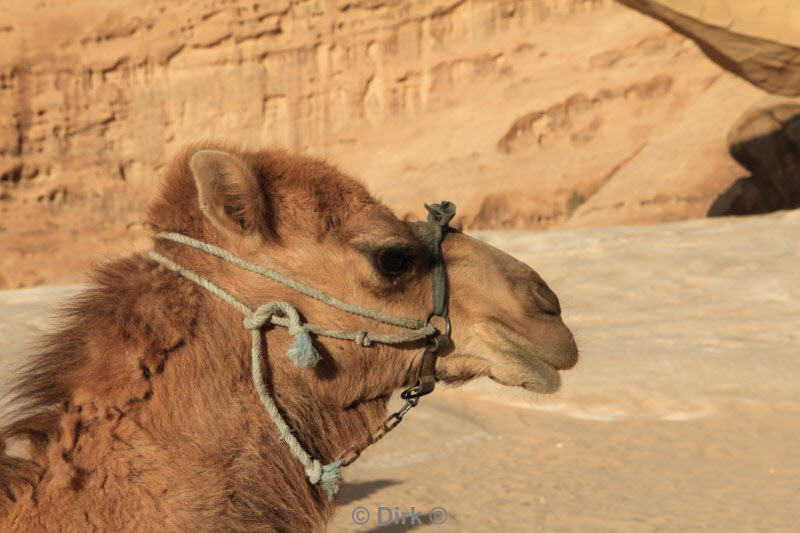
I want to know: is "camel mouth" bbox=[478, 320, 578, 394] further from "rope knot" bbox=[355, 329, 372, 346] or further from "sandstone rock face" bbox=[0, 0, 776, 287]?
"sandstone rock face" bbox=[0, 0, 776, 287]

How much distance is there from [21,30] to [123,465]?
29.8m

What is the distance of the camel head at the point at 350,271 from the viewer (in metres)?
2.39

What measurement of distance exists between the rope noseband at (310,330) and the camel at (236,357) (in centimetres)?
2

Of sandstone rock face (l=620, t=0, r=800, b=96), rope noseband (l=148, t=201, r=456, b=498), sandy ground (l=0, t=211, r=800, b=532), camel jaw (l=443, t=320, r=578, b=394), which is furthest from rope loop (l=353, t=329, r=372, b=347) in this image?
sandstone rock face (l=620, t=0, r=800, b=96)

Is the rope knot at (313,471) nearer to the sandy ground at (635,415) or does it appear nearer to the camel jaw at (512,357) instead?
the camel jaw at (512,357)

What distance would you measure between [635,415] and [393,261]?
5.63 metres

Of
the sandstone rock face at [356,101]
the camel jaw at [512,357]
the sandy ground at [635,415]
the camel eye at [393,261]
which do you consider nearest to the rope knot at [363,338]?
the camel eye at [393,261]

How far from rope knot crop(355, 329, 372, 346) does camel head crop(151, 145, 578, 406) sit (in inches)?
0.8

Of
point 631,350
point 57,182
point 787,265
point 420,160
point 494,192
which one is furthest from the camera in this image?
point 57,182

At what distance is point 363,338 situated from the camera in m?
2.51

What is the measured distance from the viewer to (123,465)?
2.13 meters

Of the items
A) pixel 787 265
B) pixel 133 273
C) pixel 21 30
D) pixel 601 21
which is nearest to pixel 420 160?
pixel 601 21

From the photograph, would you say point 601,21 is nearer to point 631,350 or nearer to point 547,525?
point 631,350

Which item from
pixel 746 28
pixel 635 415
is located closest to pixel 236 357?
pixel 635 415
